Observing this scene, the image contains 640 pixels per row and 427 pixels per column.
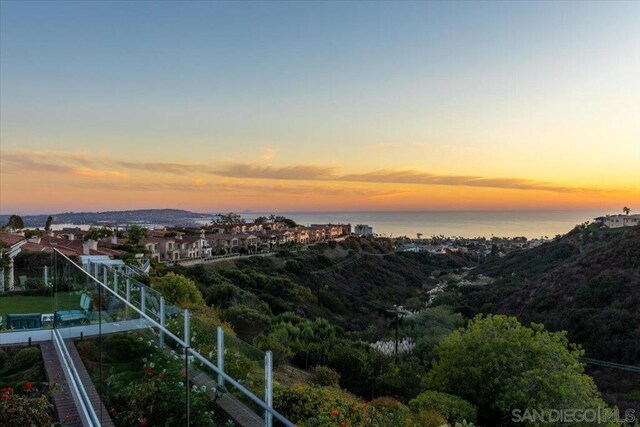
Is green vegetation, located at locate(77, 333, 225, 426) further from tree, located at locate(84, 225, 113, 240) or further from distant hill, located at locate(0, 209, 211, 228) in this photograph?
distant hill, located at locate(0, 209, 211, 228)

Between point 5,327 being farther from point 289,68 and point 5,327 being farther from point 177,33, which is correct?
point 289,68

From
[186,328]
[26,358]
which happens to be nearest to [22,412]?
[186,328]

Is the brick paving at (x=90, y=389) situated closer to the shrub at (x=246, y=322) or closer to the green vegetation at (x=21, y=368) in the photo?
the green vegetation at (x=21, y=368)

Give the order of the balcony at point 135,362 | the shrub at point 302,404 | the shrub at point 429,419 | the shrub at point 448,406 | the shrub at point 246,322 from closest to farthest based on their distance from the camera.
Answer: the balcony at point 135,362 → the shrub at point 302,404 → the shrub at point 429,419 → the shrub at point 448,406 → the shrub at point 246,322

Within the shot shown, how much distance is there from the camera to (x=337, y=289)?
147ft

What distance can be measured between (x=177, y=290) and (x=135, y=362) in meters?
12.8

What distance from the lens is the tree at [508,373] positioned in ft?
35.9

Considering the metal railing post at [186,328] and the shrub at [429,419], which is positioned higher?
the metal railing post at [186,328]

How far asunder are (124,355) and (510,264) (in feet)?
218

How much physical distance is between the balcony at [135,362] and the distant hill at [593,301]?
2038cm

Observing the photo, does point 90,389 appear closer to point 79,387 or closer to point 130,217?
point 79,387

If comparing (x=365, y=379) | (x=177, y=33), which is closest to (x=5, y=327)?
(x=365, y=379)

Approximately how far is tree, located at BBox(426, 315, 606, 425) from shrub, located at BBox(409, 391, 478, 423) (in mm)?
781

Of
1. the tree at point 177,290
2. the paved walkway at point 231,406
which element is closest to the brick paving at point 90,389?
the paved walkway at point 231,406
